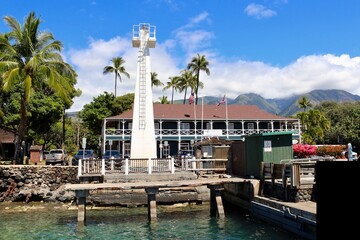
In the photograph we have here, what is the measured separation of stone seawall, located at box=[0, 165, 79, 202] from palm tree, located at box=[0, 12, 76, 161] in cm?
256

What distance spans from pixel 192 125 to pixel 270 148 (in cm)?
2869

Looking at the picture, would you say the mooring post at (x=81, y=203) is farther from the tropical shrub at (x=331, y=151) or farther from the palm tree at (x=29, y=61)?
the tropical shrub at (x=331, y=151)

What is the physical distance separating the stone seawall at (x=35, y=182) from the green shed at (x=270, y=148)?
12.2m

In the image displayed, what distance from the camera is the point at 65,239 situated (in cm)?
1378

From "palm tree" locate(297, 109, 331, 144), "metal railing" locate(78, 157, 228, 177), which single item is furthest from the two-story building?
"metal railing" locate(78, 157, 228, 177)

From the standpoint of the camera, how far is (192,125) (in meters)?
46.4

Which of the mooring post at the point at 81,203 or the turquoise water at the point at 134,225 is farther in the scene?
the mooring post at the point at 81,203

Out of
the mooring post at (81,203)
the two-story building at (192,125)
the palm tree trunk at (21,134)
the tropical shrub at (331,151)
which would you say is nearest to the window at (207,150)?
the tropical shrub at (331,151)

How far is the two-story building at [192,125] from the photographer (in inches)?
1699

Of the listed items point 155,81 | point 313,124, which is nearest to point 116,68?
point 155,81

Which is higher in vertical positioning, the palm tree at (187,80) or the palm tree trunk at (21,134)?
the palm tree at (187,80)

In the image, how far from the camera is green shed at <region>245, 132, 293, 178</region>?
17.8 m

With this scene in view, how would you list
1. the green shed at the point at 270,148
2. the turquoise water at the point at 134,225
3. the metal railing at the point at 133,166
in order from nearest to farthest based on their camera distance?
the turquoise water at the point at 134,225, the green shed at the point at 270,148, the metal railing at the point at 133,166

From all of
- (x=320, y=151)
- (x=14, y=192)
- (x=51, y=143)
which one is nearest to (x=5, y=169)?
(x=14, y=192)
